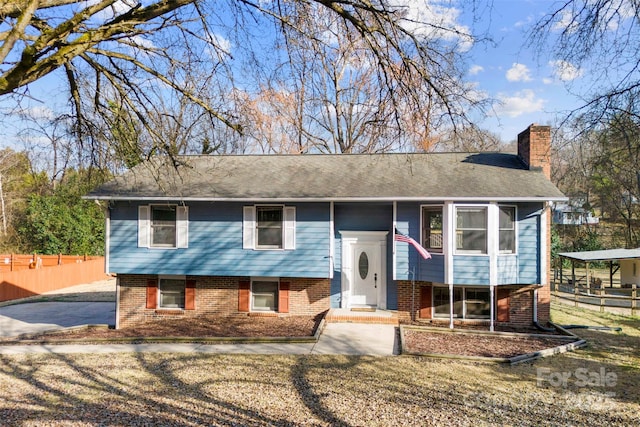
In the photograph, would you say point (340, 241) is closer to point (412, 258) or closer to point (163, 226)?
point (412, 258)

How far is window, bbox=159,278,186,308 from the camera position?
590 inches

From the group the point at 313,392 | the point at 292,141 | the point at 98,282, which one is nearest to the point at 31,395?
the point at 313,392

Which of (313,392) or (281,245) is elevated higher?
(281,245)

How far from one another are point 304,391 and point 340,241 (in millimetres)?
7244

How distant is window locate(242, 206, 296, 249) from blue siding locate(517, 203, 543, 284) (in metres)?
6.95

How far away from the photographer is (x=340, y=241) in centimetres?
1440

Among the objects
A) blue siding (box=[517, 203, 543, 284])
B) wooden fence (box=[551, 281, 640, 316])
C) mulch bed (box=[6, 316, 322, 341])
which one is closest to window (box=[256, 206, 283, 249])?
mulch bed (box=[6, 316, 322, 341])

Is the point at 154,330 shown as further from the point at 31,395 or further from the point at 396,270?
the point at 396,270

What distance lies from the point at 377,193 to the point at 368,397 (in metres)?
7.11

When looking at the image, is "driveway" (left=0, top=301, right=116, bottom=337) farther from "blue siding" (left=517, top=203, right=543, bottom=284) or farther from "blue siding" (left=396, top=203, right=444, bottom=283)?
"blue siding" (left=517, top=203, right=543, bottom=284)

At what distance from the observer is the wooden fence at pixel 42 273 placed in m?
22.5

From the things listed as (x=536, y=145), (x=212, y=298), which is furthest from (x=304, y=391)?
(x=536, y=145)

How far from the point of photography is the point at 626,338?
12.6 metres

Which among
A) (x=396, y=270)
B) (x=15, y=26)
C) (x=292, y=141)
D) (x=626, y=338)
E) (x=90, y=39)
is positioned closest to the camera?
(x=15, y=26)
